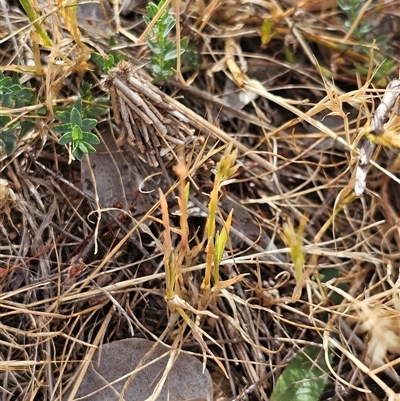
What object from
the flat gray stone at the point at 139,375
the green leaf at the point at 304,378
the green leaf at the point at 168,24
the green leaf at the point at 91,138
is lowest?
the green leaf at the point at 304,378

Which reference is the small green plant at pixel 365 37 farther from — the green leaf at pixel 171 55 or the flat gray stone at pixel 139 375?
the flat gray stone at pixel 139 375

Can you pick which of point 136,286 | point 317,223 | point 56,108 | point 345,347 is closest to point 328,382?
point 345,347

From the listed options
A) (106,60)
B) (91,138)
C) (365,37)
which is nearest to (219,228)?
(91,138)

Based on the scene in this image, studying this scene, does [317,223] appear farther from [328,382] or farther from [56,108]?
[56,108]

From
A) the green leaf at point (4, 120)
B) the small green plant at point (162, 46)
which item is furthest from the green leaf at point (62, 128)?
the small green plant at point (162, 46)

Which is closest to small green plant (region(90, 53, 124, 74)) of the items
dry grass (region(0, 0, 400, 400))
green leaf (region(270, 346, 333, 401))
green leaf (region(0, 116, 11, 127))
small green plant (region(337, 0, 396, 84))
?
dry grass (region(0, 0, 400, 400))

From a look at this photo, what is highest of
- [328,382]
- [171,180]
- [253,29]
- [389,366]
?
[253,29]

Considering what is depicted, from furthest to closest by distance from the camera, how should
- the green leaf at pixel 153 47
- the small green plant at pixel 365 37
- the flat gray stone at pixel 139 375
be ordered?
the small green plant at pixel 365 37
the green leaf at pixel 153 47
the flat gray stone at pixel 139 375

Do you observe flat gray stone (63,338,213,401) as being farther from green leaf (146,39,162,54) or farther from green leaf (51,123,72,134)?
green leaf (146,39,162,54)
